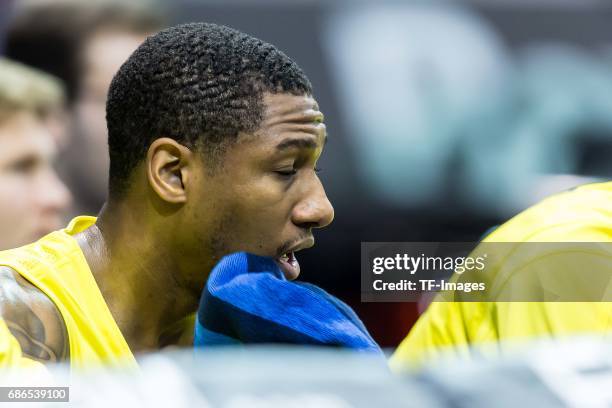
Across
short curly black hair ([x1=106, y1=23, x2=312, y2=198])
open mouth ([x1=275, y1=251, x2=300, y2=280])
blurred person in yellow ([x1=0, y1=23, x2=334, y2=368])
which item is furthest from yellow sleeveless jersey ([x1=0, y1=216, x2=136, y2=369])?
open mouth ([x1=275, y1=251, x2=300, y2=280])

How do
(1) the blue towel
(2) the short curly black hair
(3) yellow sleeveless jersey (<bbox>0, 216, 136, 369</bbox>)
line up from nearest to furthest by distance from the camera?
(1) the blue towel
(3) yellow sleeveless jersey (<bbox>0, 216, 136, 369</bbox>)
(2) the short curly black hair

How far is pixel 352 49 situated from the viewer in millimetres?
2850

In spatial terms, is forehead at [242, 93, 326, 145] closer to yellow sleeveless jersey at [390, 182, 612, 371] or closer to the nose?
the nose

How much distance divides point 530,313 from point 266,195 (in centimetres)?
48

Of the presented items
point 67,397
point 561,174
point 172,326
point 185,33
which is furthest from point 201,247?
point 561,174

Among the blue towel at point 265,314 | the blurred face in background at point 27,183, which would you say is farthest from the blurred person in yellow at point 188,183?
the blurred face in background at point 27,183

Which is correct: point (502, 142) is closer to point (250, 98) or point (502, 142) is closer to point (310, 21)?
point (310, 21)

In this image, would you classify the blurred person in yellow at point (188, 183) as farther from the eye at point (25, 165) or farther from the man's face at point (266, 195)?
the eye at point (25, 165)

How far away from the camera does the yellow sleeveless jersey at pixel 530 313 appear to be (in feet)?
5.08

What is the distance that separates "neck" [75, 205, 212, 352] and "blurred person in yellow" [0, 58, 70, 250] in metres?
1.01

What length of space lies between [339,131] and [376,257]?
1.98ft

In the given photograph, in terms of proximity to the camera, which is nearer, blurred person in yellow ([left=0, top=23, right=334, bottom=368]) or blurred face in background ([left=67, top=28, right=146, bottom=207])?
blurred person in yellow ([left=0, top=23, right=334, bottom=368])

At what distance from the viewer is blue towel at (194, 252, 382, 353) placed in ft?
4.47

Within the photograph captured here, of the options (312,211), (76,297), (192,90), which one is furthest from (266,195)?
(76,297)
